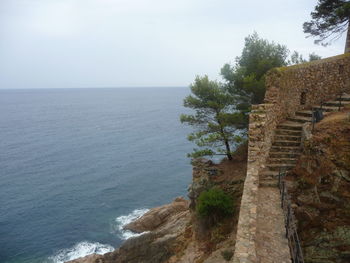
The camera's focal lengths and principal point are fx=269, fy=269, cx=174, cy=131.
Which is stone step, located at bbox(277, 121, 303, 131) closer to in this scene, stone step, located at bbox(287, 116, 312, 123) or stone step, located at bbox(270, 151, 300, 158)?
stone step, located at bbox(287, 116, 312, 123)

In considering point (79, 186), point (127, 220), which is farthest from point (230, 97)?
point (79, 186)

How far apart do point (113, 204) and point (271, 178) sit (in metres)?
34.5

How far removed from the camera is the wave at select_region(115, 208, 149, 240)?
1455 inches

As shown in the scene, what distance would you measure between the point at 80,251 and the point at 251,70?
2969cm

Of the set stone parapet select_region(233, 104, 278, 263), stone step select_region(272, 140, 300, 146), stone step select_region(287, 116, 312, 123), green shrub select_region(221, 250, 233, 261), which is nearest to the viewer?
stone parapet select_region(233, 104, 278, 263)

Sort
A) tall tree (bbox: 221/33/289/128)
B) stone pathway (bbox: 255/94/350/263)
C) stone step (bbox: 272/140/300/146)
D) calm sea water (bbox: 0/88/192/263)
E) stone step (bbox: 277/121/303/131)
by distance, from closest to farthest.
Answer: stone pathway (bbox: 255/94/350/263) < stone step (bbox: 272/140/300/146) < stone step (bbox: 277/121/303/131) < tall tree (bbox: 221/33/289/128) < calm sea water (bbox: 0/88/192/263)

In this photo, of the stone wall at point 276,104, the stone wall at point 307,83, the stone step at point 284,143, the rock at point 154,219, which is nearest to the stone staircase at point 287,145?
the stone step at point 284,143

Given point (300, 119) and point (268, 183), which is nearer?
point (268, 183)

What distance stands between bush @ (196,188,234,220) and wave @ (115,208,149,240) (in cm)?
2124

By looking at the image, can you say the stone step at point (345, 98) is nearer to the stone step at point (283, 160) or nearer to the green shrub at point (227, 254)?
the stone step at point (283, 160)

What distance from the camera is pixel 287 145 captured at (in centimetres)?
1719

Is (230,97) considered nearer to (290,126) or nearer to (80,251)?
(290,126)

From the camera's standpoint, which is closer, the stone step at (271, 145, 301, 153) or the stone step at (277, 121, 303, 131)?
the stone step at (271, 145, 301, 153)

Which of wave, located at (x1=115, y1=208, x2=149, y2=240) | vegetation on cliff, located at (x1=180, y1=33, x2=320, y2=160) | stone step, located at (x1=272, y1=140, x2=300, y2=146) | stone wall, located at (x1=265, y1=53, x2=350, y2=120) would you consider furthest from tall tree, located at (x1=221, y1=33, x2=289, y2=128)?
wave, located at (x1=115, y1=208, x2=149, y2=240)
